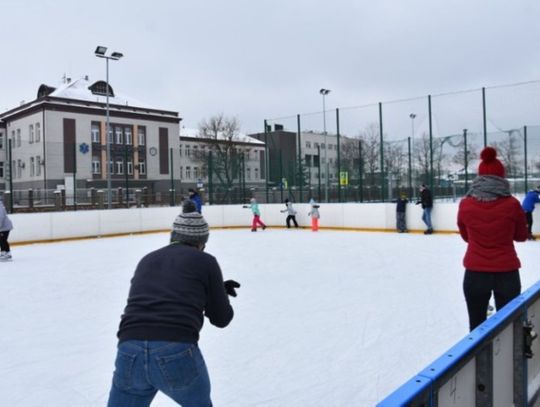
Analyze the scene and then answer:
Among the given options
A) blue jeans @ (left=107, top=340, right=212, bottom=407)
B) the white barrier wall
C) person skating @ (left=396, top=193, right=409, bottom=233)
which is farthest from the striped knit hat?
person skating @ (left=396, top=193, right=409, bottom=233)

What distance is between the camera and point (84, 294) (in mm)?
6594

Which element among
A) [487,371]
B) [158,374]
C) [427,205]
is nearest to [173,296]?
[158,374]

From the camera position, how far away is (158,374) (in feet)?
5.85

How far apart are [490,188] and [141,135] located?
39.0m

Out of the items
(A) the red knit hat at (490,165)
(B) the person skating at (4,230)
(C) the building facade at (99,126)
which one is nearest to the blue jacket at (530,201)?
(A) the red knit hat at (490,165)

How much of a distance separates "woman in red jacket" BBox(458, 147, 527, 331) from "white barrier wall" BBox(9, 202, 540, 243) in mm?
11004

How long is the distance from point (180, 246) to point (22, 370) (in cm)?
251

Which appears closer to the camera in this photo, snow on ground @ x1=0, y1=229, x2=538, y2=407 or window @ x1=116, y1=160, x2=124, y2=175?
snow on ground @ x1=0, y1=229, x2=538, y2=407

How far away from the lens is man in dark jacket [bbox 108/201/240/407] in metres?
1.79

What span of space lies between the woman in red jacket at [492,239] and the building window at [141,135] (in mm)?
38508

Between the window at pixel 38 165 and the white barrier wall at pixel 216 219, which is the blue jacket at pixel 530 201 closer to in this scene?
the white barrier wall at pixel 216 219

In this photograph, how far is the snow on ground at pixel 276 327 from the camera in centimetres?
336

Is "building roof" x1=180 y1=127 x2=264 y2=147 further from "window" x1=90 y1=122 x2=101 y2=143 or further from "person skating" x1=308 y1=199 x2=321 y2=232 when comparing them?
"person skating" x1=308 y1=199 x2=321 y2=232

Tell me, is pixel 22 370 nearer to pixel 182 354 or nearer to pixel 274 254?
pixel 182 354
